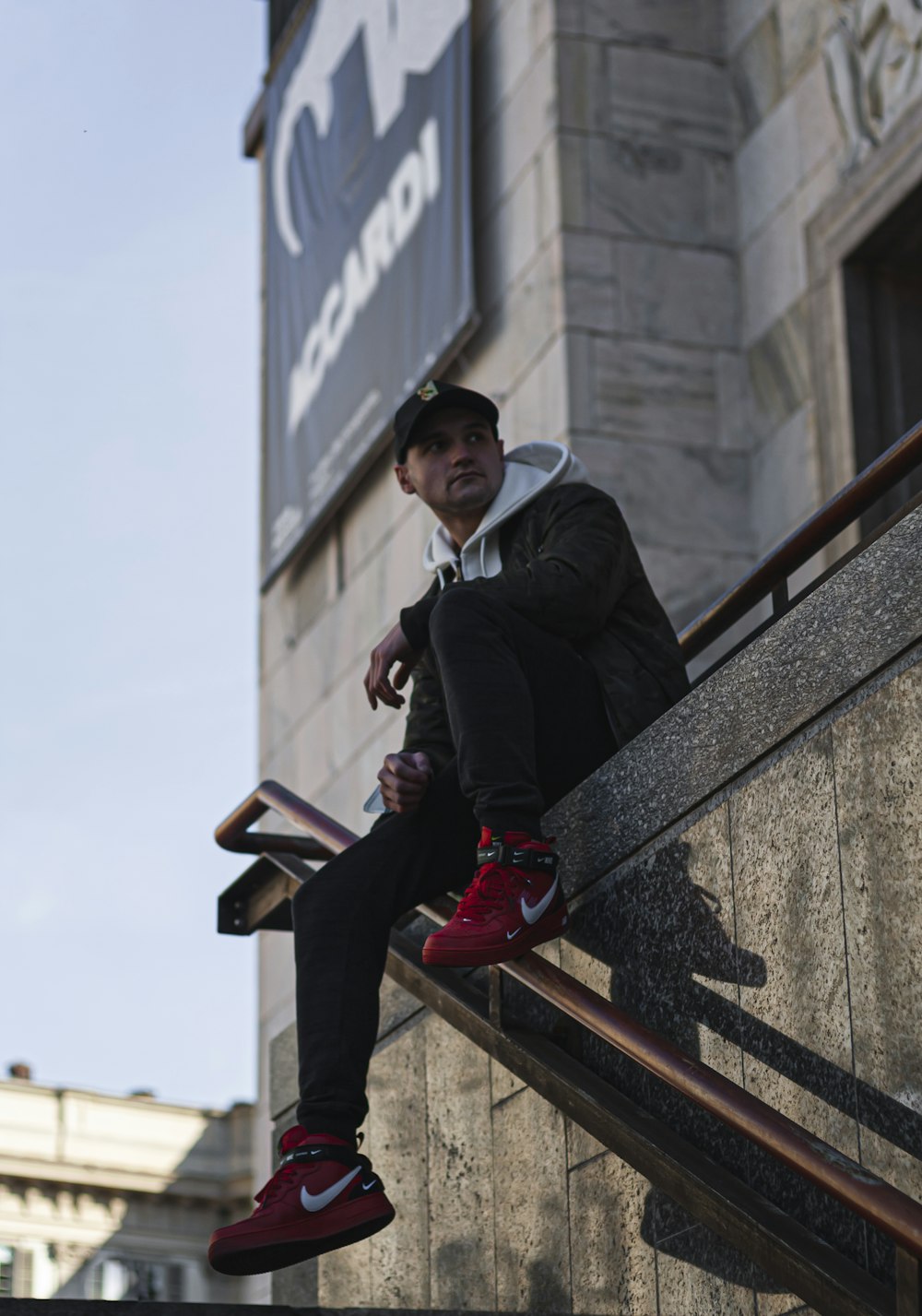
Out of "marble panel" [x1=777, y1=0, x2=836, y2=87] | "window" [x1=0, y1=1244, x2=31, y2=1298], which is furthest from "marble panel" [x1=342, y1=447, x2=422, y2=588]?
"window" [x1=0, y1=1244, x2=31, y2=1298]

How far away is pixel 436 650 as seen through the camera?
4.82 m

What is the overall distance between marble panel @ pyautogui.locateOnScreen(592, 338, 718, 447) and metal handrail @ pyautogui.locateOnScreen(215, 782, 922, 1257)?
6659mm

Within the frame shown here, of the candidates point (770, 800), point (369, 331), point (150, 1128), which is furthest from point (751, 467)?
point (150, 1128)

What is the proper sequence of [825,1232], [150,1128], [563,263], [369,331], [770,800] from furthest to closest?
[150,1128], [369,331], [563,263], [770,800], [825,1232]

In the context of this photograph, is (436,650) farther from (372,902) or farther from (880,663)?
(880,663)

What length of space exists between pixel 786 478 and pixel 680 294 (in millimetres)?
1297

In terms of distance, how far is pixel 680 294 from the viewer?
470 inches

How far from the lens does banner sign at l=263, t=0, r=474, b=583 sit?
13.2 metres

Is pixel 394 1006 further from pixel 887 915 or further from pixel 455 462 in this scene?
pixel 887 915

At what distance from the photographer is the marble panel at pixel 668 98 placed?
1216cm

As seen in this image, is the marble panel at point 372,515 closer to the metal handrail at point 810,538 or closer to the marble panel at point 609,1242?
the metal handrail at point 810,538

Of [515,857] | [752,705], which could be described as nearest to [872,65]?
[752,705]

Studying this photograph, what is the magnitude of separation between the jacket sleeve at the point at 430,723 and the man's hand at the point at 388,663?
5.1 inches

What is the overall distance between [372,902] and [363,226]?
1014cm
